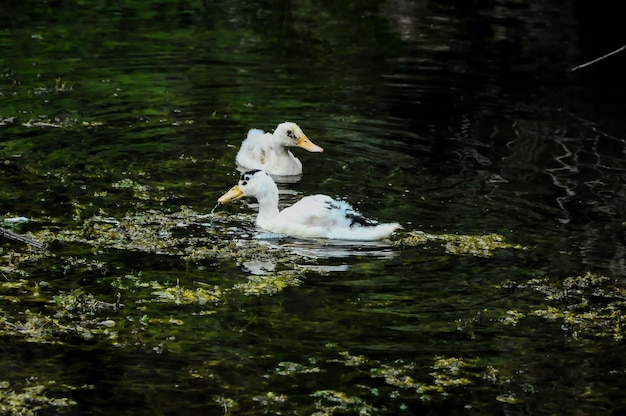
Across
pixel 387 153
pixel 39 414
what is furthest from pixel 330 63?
pixel 39 414

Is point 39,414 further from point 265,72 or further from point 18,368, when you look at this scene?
point 265,72

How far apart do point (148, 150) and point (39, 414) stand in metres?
6.51

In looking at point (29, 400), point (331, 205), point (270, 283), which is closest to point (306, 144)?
point (331, 205)

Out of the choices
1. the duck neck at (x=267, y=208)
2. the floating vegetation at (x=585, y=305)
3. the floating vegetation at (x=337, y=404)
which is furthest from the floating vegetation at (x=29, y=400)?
A: the duck neck at (x=267, y=208)

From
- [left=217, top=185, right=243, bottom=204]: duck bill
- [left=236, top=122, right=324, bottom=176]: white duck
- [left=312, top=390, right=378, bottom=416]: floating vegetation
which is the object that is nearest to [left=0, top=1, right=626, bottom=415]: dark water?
[left=312, top=390, right=378, bottom=416]: floating vegetation

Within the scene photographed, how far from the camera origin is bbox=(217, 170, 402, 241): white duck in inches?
387

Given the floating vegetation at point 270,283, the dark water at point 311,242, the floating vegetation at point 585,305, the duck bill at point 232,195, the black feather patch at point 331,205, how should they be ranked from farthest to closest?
the duck bill at point 232,195
the black feather patch at point 331,205
the floating vegetation at point 270,283
the floating vegetation at point 585,305
the dark water at point 311,242

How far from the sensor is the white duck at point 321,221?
9.83m

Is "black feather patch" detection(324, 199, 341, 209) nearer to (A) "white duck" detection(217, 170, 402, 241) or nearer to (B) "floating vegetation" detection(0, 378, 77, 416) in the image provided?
(A) "white duck" detection(217, 170, 402, 241)

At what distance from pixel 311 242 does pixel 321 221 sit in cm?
19

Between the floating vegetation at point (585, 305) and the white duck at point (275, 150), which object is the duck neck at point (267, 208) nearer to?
the white duck at point (275, 150)

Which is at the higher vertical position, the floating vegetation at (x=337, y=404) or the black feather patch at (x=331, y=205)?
the black feather patch at (x=331, y=205)

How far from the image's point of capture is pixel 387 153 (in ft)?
42.9

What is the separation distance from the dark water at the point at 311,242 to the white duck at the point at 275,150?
249mm
